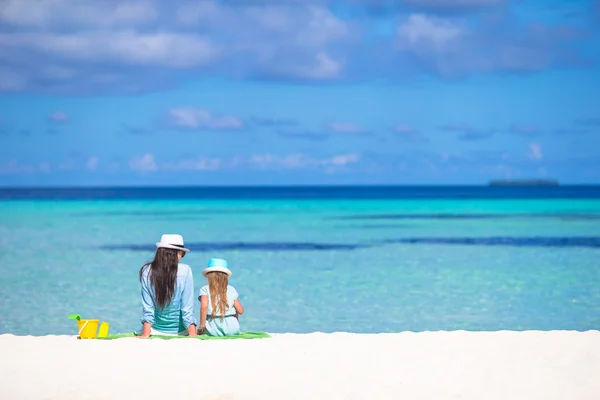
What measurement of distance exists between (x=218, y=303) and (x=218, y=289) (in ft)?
0.49

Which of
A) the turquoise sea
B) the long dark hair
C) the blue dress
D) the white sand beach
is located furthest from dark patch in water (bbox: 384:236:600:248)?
the long dark hair

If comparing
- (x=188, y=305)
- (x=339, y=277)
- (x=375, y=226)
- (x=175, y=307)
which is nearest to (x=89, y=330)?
(x=175, y=307)

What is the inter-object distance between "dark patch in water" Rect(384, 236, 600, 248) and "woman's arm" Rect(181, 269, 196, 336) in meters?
21.2

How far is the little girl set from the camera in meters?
9.05

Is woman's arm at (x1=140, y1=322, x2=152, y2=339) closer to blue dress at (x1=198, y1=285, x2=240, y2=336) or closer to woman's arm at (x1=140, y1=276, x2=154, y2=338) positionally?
woman's arm at (x1=140, y1=276, x2=154, y2=338)

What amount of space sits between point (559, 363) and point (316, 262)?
1483cm

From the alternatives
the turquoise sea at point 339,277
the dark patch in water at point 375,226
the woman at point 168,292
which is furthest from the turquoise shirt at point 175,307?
the dark patch in water at point 375,226

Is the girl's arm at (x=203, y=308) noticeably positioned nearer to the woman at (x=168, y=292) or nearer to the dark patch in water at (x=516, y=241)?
the woman at (x=168, y=292)

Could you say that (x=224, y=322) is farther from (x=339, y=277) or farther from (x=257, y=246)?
(x=257, y=246)

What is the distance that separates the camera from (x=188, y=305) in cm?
911

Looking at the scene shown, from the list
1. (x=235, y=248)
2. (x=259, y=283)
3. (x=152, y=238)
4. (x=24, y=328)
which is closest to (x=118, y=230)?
(x=152, y=238)

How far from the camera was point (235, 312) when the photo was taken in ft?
30.9

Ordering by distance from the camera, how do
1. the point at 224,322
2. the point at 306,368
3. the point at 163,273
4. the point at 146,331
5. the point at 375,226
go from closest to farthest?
the point at 306,368
the point at 163,273
the point at 146,331
the point at 224,322
the point at 375,226

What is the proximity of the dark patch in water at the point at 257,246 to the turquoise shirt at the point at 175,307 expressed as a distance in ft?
58.5
